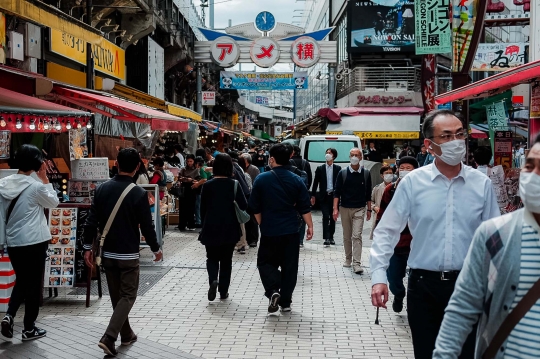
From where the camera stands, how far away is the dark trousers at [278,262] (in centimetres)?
757

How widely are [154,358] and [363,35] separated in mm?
32939

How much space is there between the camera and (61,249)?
320 inches

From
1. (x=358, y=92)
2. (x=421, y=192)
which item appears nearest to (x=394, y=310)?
(x=421, y=192)

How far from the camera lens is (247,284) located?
368 inches

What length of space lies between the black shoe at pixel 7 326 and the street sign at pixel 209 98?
27.1m

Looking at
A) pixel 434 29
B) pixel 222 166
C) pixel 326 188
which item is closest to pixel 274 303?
pixel 222 166

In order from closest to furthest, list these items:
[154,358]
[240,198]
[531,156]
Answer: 1. [531,156]
2. [154,358]
3. [240,198]

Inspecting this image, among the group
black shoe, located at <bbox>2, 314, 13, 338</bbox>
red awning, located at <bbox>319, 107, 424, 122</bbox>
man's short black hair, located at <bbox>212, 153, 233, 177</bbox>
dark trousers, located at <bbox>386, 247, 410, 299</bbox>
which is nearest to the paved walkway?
black shoe, located at <bbox>2, 314, 13, 338</bbox>

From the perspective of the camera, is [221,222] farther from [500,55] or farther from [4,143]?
[500,55]

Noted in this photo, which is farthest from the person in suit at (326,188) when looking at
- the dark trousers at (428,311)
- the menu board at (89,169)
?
the dark trousers at (428,311)

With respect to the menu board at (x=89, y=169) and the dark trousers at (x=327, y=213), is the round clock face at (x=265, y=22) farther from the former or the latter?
the menu board at (x=89, y=169)

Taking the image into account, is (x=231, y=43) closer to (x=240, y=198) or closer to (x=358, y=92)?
(x=358, y=92)

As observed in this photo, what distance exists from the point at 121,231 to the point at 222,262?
2.47m

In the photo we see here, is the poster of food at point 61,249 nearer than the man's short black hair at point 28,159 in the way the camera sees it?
No
